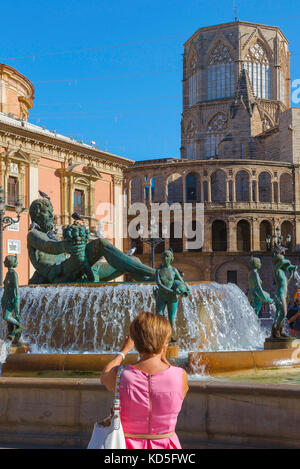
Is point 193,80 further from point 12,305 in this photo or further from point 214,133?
point 12,305

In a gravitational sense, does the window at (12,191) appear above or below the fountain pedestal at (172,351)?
above

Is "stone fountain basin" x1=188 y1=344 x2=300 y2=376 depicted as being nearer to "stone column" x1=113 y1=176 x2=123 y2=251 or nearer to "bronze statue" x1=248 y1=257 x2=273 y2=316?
"bronze statue" x1=248 y1=257 x2=273 y2=316

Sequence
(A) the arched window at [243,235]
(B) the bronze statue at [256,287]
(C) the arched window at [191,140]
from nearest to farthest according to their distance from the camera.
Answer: (B) the bronze statue at [256,287] < (A) the arched window at [243,235] < (C) the arched window at [191,140]

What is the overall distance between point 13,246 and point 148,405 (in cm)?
2835

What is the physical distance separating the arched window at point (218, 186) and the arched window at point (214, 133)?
404 inches

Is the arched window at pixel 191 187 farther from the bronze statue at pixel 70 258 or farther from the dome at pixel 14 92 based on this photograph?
the bronze statue at pixel 70 258

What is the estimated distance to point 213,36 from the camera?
6500cm

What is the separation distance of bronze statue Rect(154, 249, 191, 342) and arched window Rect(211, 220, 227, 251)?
4134 centimetres

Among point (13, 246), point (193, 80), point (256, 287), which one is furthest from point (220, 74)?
point (256, 287)

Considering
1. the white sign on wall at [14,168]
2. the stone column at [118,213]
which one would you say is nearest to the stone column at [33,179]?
the white sign on wall at [14,168]

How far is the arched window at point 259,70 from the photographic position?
208 feet

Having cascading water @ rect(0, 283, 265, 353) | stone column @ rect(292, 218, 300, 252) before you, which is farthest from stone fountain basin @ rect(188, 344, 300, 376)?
stone column @ rect(292, 218, 300, 252)

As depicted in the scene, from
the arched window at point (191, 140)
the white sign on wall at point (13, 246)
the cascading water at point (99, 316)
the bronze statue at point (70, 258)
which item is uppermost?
the arched window at point (191, 140)
